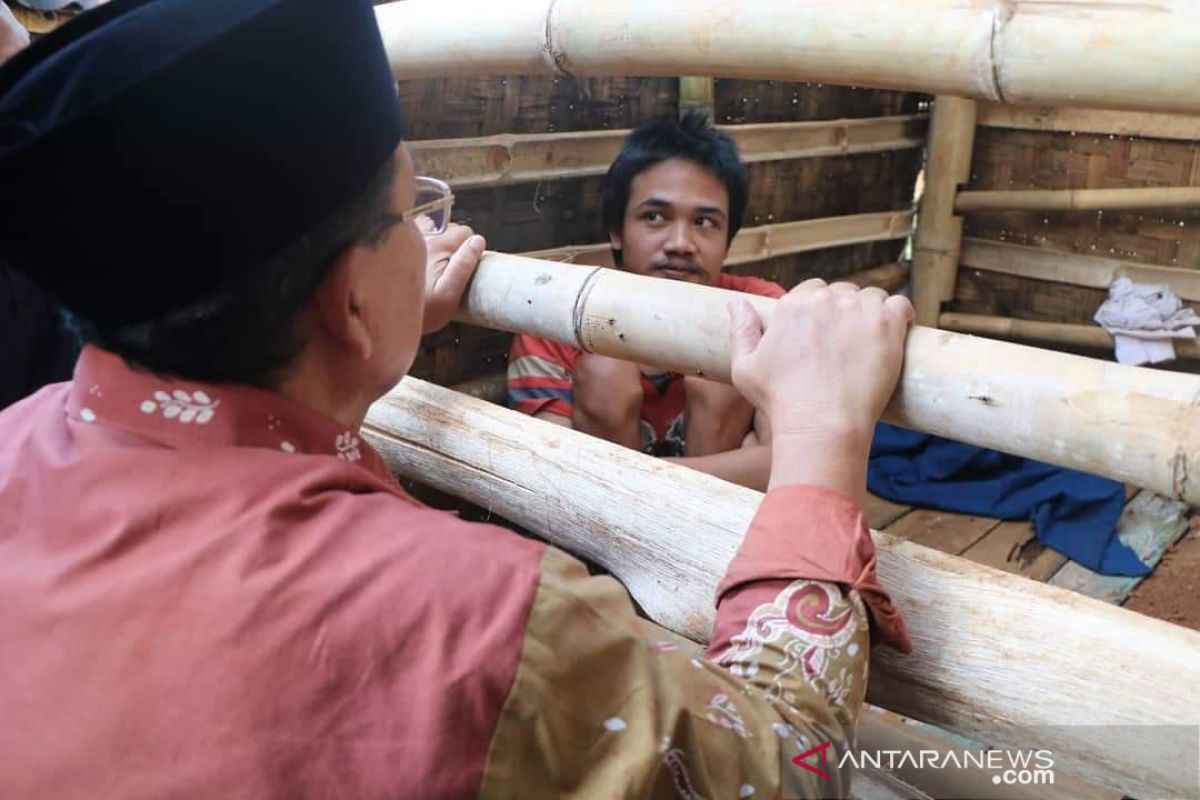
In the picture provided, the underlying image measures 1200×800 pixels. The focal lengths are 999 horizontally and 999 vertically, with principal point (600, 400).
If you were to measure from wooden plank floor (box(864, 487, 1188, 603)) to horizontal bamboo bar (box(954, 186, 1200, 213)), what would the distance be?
106 centimetres

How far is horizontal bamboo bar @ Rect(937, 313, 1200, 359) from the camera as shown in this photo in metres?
3.49

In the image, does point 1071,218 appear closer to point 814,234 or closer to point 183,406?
point 814,234

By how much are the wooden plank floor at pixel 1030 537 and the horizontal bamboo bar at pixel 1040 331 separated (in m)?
0.68

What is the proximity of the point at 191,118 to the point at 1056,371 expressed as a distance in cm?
75

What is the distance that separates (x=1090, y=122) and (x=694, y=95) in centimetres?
163

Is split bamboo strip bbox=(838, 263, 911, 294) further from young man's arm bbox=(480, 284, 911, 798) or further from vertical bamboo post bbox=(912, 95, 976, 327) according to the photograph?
young man's arm bbox=(480, 284, 911, 798)

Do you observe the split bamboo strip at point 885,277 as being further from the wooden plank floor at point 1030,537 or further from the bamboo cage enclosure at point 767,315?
the bamboo cage enclosure at point 767,315

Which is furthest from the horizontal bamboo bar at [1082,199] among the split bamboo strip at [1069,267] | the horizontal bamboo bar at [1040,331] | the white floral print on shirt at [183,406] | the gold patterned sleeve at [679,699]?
the white floral print on shirt at [183,406]

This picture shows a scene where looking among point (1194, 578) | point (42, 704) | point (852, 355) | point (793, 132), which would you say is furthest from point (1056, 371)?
point (793, 132)

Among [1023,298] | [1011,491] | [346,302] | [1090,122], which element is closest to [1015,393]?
[346,302]

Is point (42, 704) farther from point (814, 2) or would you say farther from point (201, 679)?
point (814, 2)

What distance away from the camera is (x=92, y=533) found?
63 cm

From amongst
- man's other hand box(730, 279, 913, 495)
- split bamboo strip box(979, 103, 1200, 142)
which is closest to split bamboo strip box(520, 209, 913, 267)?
split bamboo strip box(979, 103, 1200, 142)

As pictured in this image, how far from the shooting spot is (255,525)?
0.62 meters
